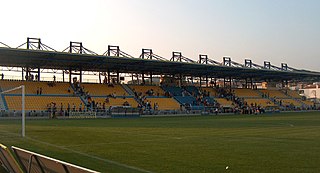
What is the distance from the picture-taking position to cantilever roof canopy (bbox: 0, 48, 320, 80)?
52.1m

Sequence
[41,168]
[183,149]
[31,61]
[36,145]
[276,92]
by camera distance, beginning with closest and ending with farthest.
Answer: [41,168]
[183,149]
[36,145]
[31,61]
[276,92]

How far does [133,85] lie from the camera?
68.1 meters

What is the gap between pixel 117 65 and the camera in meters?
61.5

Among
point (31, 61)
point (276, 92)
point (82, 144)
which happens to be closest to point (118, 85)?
point (31, 61)

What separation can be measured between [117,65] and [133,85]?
25.5 ft

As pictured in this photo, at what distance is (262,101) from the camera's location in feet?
255

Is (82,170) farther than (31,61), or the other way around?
(31,61)

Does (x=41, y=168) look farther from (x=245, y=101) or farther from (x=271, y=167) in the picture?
(x=245, y=101)

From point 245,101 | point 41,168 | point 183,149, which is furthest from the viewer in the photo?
point 245,101

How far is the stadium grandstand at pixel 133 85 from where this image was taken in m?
51.2

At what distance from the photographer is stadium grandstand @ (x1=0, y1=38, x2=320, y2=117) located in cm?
5125

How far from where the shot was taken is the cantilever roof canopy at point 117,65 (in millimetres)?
52062

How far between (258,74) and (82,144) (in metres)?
65.9

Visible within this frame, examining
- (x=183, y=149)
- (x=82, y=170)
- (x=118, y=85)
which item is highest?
(x=118, y=85)
